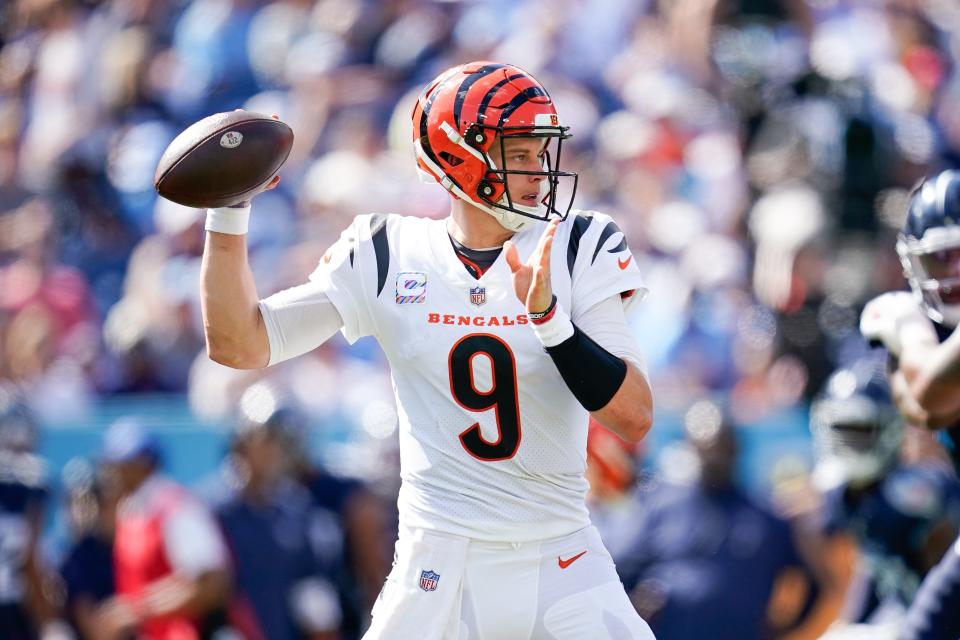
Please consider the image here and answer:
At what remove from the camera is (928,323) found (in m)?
4.07

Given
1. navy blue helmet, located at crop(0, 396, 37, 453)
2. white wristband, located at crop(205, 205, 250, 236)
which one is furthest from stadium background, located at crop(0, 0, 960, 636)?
white wristband, located at crop(205, 205, 250, 236)

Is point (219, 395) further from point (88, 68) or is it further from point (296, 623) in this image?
point (88, 68)

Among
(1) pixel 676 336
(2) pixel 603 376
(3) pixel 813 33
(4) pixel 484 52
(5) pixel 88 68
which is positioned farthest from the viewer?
(5) pixel 88 68

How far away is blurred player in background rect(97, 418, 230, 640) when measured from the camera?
6.35 metres

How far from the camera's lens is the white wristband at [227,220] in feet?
11.5

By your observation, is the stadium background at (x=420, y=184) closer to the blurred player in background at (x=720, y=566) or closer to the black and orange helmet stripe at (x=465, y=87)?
the blurred player in background at (x=720, y=566)

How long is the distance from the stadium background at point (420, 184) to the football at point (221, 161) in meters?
3.27

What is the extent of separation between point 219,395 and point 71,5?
4562mm

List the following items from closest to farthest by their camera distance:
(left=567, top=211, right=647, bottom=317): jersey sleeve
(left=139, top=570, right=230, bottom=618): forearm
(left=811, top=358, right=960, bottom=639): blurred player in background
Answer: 1. (left=567, top=211, right=647, bottom=317): jersey sleeve
2. (left=811, top=358, right=960, bottom=639): blurred player in background
3. (left=139, top=570, right=230, bottom=618): forearm

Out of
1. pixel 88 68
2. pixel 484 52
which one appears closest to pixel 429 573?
pixel 484 52

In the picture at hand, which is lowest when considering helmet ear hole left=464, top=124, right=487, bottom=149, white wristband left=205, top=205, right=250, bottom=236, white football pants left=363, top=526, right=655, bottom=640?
white football pants left=363, top=526, right=655, bottom=640

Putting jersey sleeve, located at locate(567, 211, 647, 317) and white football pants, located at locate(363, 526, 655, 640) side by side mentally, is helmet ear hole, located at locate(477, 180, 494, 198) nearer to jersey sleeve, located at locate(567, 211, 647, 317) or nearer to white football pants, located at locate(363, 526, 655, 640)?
jersey sleeve, located at locate(567, 211, 647, 317)

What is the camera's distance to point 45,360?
27.8ft

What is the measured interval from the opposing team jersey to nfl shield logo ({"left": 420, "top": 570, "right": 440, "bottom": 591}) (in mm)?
103
